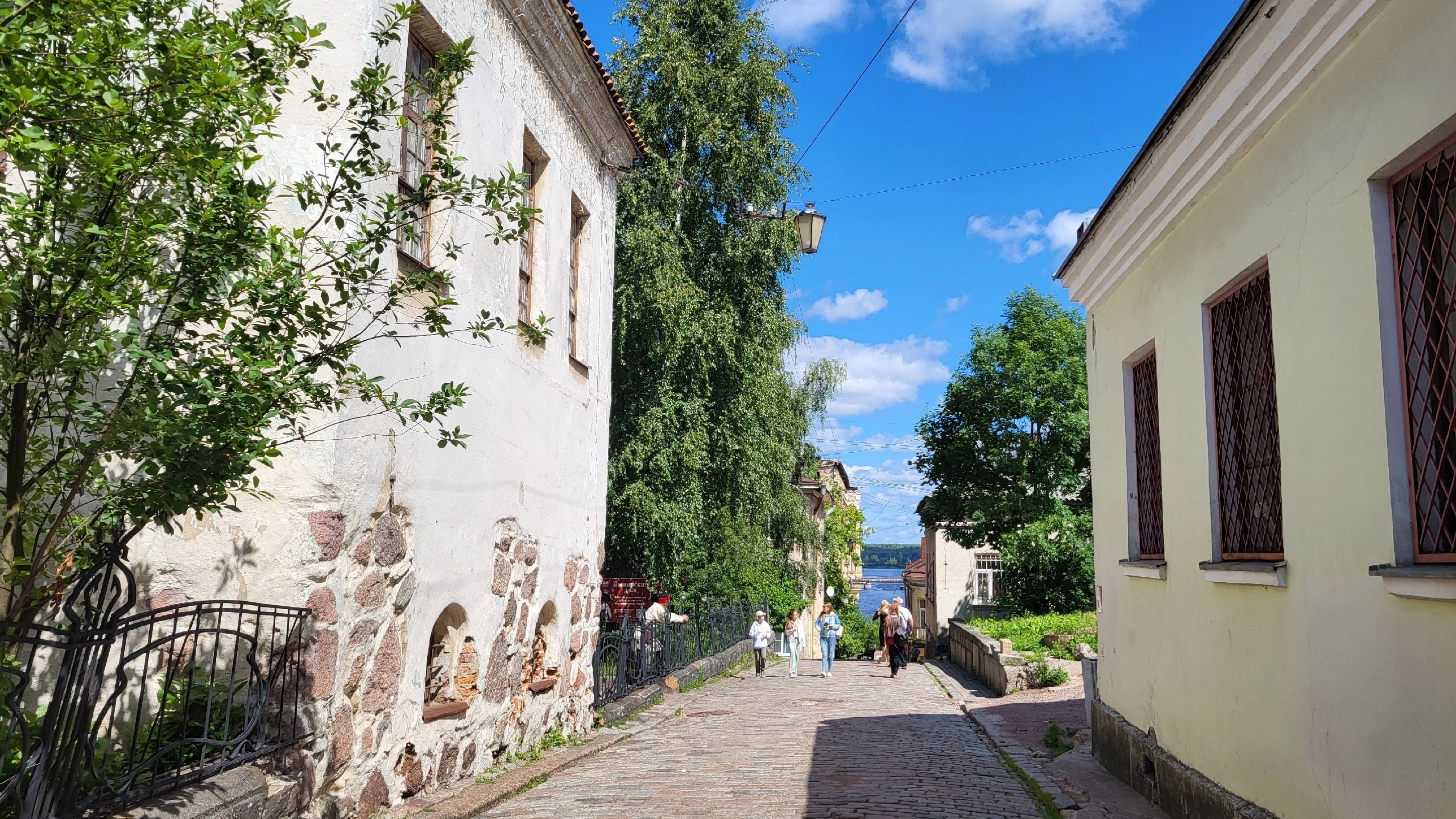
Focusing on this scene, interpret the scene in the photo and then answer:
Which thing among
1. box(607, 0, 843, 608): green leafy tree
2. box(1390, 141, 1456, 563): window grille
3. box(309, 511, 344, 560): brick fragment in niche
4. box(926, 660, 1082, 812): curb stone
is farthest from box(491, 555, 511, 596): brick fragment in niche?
box(607, 0, 843, 608): green leafy tree

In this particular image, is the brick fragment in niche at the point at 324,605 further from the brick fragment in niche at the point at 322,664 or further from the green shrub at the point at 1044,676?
the green shrub at the point at 1044,676

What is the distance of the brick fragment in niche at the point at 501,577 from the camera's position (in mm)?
8336

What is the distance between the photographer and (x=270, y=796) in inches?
198

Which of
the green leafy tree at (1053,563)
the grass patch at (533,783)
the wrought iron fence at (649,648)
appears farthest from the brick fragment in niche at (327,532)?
the green leafy tree at (1053,563)

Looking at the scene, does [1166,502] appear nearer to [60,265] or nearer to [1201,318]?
[1201,318]

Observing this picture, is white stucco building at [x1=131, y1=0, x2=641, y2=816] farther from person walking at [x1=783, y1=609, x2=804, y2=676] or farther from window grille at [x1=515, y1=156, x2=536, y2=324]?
person walking at [x1=783, y1=609, x2=804, y2=676]

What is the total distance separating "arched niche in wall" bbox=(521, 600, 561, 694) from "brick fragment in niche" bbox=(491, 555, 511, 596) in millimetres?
1195

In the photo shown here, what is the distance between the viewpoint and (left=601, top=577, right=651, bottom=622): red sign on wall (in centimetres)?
1708

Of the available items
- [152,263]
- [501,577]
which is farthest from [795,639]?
[152,263]

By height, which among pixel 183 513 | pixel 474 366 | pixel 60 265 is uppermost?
pixel 474 366

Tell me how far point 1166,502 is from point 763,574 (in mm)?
20926

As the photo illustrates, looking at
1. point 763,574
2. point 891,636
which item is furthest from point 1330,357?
point 763,574

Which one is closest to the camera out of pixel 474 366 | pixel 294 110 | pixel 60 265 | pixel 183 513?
pixel 60 265

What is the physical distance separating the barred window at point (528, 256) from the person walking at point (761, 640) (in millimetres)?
13915
